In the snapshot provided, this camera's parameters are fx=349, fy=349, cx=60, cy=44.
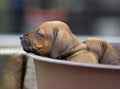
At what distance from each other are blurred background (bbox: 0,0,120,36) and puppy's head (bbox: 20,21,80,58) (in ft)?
4.37

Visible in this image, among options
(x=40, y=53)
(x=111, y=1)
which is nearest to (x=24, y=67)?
(x=40, y=53)

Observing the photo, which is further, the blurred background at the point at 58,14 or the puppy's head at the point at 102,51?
the blurred background at the point at 58,14

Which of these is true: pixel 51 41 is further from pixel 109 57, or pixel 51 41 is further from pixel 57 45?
pixel 109 57

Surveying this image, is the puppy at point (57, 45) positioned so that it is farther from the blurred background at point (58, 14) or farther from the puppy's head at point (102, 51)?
the blurred background at point (58, 14)

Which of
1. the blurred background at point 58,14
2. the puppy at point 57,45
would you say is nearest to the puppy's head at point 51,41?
the puppy at point 57,45

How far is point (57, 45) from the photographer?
0.91 metres

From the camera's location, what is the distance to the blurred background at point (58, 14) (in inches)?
91.9

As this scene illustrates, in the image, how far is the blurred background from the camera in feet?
A: 7.66

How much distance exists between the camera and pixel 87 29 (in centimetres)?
247

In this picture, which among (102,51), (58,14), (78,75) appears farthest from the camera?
(58,14)

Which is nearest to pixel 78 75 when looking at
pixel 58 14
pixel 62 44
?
pixel 62 44

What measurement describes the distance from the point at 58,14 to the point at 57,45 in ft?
4.75

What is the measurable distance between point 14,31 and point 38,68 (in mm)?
1499

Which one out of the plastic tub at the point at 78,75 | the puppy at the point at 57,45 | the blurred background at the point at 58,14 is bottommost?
the blurred background at the point at 58,14
